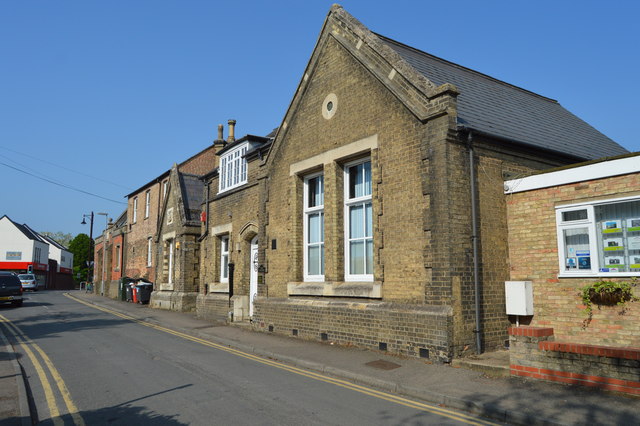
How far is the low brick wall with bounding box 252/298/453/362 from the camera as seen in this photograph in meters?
9.13

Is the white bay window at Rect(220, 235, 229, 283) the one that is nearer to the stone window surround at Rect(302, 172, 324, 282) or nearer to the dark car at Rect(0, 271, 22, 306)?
the stone window surround at Rect(302, 172, 324, 282)

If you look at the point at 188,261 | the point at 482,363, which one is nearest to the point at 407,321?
the point at 482,363

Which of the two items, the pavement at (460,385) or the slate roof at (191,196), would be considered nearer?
the pavement at (460,385)

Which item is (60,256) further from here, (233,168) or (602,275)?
(602,275)

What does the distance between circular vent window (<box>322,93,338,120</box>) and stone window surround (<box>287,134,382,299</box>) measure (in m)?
1.08

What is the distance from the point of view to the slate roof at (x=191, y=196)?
77.9ft

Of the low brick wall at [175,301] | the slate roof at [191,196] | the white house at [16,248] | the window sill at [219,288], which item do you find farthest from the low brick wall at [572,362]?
the white house at [16,248]

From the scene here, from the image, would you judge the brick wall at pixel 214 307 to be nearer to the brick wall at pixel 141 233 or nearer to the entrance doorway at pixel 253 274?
the entrance doorway at pixel 253 274

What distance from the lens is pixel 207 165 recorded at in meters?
29.4

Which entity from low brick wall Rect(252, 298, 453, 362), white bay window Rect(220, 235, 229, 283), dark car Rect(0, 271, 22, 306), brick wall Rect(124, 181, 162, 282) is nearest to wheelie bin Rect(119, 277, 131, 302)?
brick wall Rect(124, 181, 162, 282)

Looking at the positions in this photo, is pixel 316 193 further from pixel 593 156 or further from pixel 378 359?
pixel 593 156

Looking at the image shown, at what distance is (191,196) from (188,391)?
61.3 ft

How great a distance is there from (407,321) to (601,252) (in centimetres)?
393

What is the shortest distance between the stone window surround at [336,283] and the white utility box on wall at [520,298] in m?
2.76
